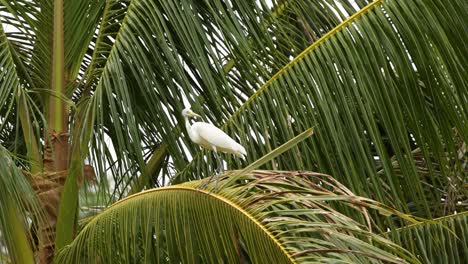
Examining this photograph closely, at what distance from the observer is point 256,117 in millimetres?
4227

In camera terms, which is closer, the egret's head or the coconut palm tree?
the coconut palm tree

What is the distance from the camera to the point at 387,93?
3775mm

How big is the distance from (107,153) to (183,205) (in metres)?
1.11

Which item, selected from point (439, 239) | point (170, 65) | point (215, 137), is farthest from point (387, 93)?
point (439, 239)

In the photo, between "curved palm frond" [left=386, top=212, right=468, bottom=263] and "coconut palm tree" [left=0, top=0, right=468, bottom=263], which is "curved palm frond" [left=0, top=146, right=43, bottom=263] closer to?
"coconut palm tree" [left=0, top=0, right=468, bottom=263]

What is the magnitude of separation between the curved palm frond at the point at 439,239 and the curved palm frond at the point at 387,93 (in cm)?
73

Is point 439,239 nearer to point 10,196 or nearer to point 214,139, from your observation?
point 214,139

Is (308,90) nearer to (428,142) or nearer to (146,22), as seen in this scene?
(428,142)

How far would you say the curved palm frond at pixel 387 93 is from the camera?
12.3 feet

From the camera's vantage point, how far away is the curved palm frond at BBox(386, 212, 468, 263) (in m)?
4.56

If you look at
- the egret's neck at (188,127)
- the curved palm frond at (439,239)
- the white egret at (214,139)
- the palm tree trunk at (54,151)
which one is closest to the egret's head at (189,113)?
the egret's neck at (188,127)

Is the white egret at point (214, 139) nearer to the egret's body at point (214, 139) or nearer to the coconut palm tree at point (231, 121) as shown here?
the egret's body at point (214, 139)

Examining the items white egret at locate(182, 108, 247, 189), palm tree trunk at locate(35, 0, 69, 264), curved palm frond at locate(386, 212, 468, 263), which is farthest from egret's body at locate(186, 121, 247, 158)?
curved palm frond at locate(386, 212, 468, 263)

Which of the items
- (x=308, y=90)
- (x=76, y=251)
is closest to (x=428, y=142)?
(x=308, y=90)
